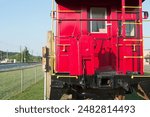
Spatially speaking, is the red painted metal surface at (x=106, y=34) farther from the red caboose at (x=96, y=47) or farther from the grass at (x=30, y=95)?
the grass at (x=30, y=95)

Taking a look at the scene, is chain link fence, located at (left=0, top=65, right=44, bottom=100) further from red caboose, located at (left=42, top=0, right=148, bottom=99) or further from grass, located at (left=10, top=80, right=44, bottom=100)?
red caboose, located at (left=42, top=0, right=148, bottom=99)

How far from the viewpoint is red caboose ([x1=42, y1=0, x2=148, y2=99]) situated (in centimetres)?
823

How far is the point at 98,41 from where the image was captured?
30.1ft

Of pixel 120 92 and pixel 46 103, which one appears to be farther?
pixel 120 92

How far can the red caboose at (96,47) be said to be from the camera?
823 centimetres

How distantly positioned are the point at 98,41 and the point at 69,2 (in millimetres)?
1418

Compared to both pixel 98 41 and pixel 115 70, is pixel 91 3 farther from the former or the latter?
pixel 115 70

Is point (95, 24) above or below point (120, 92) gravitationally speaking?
above

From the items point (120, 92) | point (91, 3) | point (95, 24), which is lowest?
point (120, 92)

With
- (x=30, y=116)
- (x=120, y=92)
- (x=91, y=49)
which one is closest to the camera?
(x=30, y=116)

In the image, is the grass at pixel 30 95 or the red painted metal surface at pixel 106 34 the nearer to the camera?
the red painted metal surface at pixel 106 34

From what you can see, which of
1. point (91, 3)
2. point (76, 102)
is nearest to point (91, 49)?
point (91, 3)

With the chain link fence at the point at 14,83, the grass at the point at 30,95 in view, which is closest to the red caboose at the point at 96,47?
the grass at the point at 30,95

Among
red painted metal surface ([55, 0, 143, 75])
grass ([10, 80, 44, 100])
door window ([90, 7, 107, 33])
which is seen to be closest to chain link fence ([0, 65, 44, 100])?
grass ([10, 80, 44, 100])
